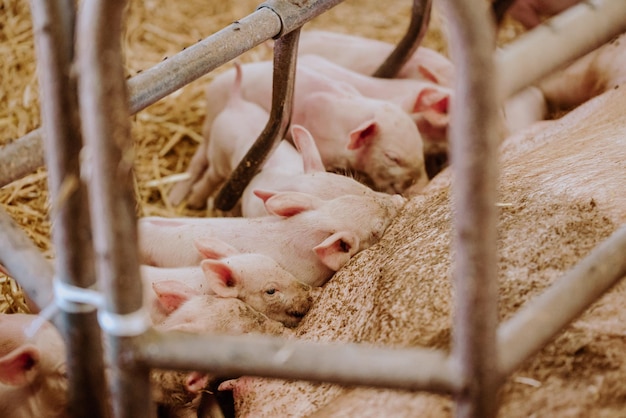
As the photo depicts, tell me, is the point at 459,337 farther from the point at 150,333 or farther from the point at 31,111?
the point at 31,111

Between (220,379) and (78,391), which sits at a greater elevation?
(78,391)

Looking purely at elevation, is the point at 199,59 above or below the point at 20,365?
above

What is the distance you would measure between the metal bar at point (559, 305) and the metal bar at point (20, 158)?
74cm

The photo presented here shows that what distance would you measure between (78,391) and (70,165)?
344 millimetres

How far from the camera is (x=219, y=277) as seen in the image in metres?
1.84

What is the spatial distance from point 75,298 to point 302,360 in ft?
1.08

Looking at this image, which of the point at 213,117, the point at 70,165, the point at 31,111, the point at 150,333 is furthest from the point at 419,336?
the point at 31,111

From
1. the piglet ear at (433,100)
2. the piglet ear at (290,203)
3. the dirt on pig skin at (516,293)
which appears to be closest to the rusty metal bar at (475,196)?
the dirt on pig skin at (516,293)

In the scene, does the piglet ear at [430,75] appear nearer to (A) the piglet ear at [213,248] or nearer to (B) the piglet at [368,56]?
(B) the piglet at [368,56]

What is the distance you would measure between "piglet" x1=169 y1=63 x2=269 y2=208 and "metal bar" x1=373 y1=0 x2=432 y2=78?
0.51 metres

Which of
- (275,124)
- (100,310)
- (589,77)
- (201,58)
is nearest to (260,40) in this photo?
(201,58)

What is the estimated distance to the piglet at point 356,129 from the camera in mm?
2592

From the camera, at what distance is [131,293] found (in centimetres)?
100

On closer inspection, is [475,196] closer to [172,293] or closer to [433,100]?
[172,293]
